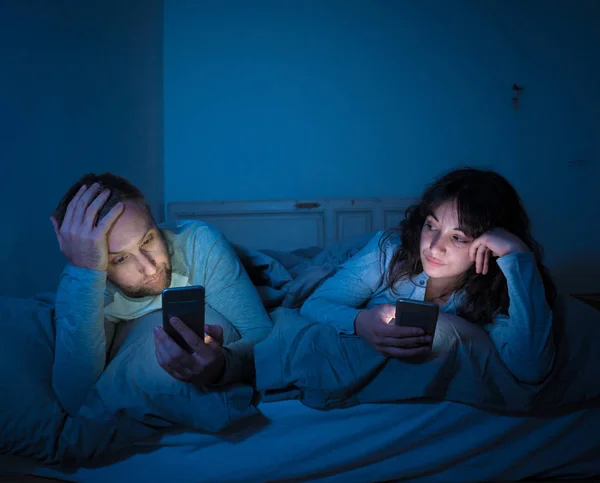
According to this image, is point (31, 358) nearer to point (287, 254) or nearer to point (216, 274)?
point (216, 274)

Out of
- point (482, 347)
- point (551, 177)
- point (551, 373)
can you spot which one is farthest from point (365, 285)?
point (551, 177)

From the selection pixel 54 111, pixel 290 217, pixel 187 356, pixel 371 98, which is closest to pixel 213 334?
pixel 187 356

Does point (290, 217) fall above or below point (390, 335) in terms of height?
above

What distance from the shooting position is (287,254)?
1879 mm

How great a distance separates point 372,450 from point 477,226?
1.96ft

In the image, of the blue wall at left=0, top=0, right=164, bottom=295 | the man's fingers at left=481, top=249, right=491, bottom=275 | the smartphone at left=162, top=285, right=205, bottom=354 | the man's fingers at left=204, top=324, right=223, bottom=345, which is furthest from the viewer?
the blue wall at left=0, top=0, right=164, bottom=295

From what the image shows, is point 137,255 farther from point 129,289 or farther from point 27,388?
point 27,388

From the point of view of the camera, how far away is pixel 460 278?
1287 mm

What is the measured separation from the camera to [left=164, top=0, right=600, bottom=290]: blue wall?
260 centimetres

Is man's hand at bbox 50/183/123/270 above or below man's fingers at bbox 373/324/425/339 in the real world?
above

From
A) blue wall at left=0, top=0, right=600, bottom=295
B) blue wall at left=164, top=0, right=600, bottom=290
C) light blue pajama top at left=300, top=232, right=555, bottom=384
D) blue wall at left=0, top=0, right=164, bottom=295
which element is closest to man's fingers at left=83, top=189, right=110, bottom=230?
blue wall at left=0, top=0, right=164, bottom=295

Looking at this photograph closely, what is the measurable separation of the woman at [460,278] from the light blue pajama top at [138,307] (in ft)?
0.65

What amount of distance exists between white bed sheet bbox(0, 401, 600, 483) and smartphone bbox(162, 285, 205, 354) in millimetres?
255

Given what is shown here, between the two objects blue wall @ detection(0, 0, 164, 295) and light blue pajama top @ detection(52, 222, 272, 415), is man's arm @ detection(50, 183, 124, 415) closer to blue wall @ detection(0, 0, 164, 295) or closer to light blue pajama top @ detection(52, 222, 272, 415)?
light blue pajama top @ detection(52, 222, 272, 415)
